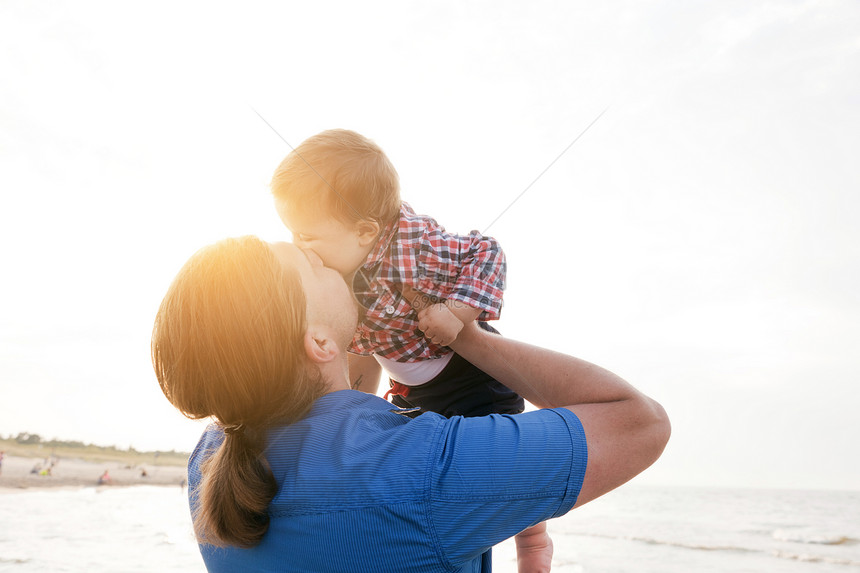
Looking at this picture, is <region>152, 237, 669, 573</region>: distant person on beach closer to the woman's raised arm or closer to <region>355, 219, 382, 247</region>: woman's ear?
the woman's raised arm

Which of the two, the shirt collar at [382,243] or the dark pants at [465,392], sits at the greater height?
the shirt collar at [382,243]

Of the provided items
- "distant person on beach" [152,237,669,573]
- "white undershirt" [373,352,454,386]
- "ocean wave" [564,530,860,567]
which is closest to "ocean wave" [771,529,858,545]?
"ocean wave" [564,530,860,567]

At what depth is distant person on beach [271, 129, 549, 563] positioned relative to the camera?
188 cm

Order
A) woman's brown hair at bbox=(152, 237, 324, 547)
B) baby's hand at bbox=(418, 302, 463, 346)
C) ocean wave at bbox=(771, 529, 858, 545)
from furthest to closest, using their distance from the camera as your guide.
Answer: ocean wave at bbox=(771, 529, 858, 545) → baby's hand at bbox=(418, 302, 463, 346) → woman's brown hair at bbox=(152, 237, 324, 547)

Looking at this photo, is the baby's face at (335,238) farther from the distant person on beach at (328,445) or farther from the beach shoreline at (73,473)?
the beach shoreline at (73,473)

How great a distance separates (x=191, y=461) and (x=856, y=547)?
1823 centimetres

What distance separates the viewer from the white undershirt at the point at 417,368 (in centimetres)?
197

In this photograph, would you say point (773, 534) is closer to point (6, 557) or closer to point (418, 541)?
point (6, 557)

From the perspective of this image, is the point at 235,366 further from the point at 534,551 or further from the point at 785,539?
the point at 785,539

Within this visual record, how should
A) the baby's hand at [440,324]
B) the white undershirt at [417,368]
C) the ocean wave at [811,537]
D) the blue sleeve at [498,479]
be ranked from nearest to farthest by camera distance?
the blue sleeve at [498,479] < the baby's hand at [440,324] < the white undershirt at [417,368] < the ocean wave at [811,537]

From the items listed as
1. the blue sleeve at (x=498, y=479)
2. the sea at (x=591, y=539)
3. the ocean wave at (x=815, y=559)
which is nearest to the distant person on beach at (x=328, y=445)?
the blue sleeve at (x=498, y=479)

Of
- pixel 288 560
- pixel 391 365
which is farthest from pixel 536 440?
pixel 391 365

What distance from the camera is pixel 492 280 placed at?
188 cm

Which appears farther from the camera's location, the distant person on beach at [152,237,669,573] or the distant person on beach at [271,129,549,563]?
the distant person on beach at [271,129,549,563]
